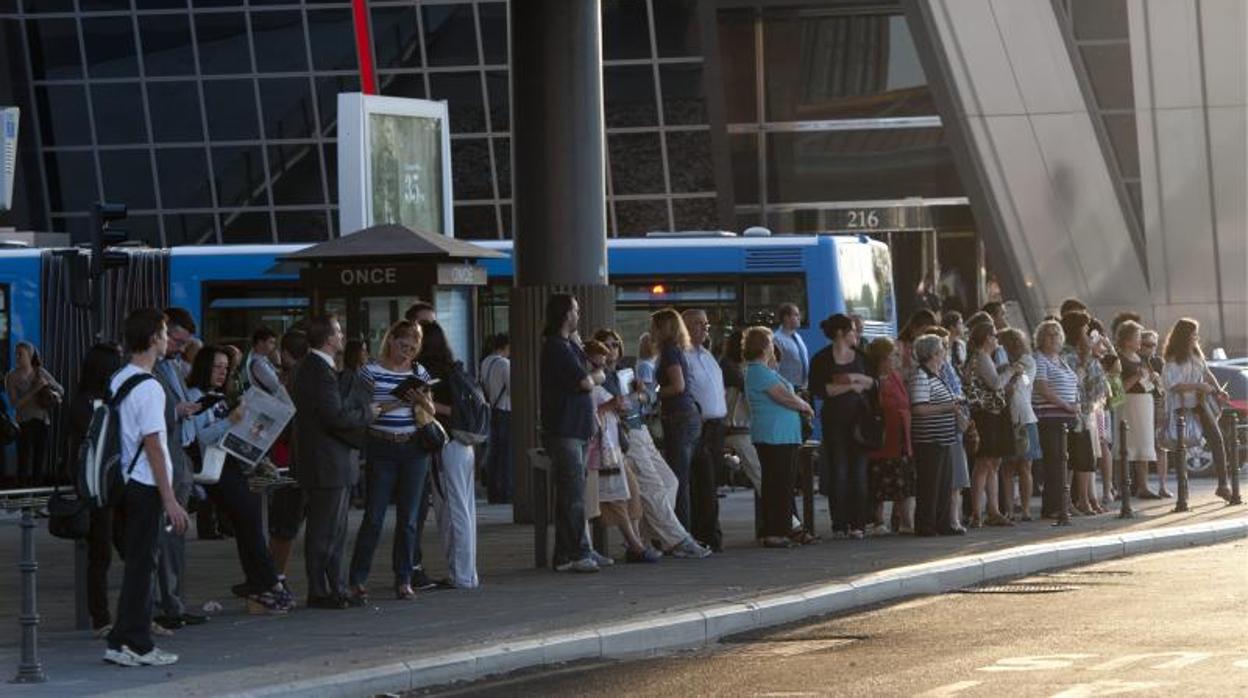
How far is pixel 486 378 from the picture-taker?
1065 inches

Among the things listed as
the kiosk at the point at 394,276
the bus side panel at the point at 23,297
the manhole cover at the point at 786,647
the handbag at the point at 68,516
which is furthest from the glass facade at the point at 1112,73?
the handbag at the point at 68,516

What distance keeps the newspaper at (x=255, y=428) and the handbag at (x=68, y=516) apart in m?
1.68

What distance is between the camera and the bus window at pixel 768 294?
32.6 meters

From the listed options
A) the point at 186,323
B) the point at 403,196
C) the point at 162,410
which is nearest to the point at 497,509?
the point at 403,196

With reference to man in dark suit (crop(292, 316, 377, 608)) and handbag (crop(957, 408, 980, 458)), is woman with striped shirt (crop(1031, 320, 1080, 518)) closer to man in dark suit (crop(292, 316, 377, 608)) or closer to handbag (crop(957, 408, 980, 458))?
handbag (crop(957, 408, 980, 458))

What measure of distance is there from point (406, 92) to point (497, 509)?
2960cm

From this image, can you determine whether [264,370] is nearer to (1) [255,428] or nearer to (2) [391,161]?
(1) [255,428]

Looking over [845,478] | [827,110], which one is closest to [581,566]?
[845,478]

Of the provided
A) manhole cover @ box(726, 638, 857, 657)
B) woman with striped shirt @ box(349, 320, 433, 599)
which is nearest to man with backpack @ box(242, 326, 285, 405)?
woman with striped shirt @ box(349, 320, 433, 599)

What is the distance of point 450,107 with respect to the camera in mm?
54406

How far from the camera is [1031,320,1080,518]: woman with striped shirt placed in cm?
2280

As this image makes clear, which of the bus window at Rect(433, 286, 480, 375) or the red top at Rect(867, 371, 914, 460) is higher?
the bus window at Rect(433, 286, 480, 375)

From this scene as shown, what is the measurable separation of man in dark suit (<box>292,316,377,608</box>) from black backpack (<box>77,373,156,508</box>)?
2.66m

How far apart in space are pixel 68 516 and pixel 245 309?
1935 centimetres
